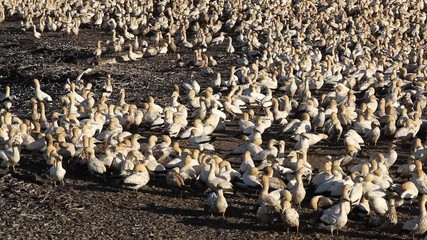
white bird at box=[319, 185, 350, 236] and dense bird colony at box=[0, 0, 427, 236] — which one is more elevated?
dense bird colony at box=[0, 0, 427, 236]

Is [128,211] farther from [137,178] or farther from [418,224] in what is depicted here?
[418,224]

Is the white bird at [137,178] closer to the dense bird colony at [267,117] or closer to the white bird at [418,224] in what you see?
the dense bird colony at [267,117]

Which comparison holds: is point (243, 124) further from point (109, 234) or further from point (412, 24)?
point (412, 24)

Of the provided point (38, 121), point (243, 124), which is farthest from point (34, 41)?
point (243, 124)

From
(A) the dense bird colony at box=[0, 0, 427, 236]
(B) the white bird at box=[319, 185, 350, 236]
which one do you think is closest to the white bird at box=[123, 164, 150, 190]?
(A) the dense bird colony at box=[0, 0, 427, 236]

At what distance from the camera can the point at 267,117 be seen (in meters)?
14.6

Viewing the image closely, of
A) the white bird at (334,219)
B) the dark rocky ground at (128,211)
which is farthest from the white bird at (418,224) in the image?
the white bird at (334,219)

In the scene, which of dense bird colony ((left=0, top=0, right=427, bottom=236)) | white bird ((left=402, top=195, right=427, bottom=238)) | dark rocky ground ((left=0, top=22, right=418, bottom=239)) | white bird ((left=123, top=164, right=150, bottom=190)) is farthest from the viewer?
white bird ((left=123, top=164, right=150, bottom=190))

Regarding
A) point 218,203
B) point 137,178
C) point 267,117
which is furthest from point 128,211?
point 267,117

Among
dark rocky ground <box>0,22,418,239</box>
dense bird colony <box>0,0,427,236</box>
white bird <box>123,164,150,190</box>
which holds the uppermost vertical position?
dense bird colony <box>0,0,427,236</box>

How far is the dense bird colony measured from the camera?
432 inches

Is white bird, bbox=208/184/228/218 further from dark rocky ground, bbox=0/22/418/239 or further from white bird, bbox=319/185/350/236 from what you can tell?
white bird, bbox=319/185/350/236

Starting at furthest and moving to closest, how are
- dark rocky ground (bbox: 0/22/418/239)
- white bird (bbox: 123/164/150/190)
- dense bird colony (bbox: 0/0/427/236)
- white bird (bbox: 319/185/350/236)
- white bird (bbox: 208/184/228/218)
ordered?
white bird (bbox: 123/164/150/190) < dense bird colony (bbox: 0/0/427/236) < white bird (bbox: 208/184/228/218) < dark rocky ground (bbox: 0/22/418/239) < white bird (bbox: 319/185/350/236)

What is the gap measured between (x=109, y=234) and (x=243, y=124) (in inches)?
191
